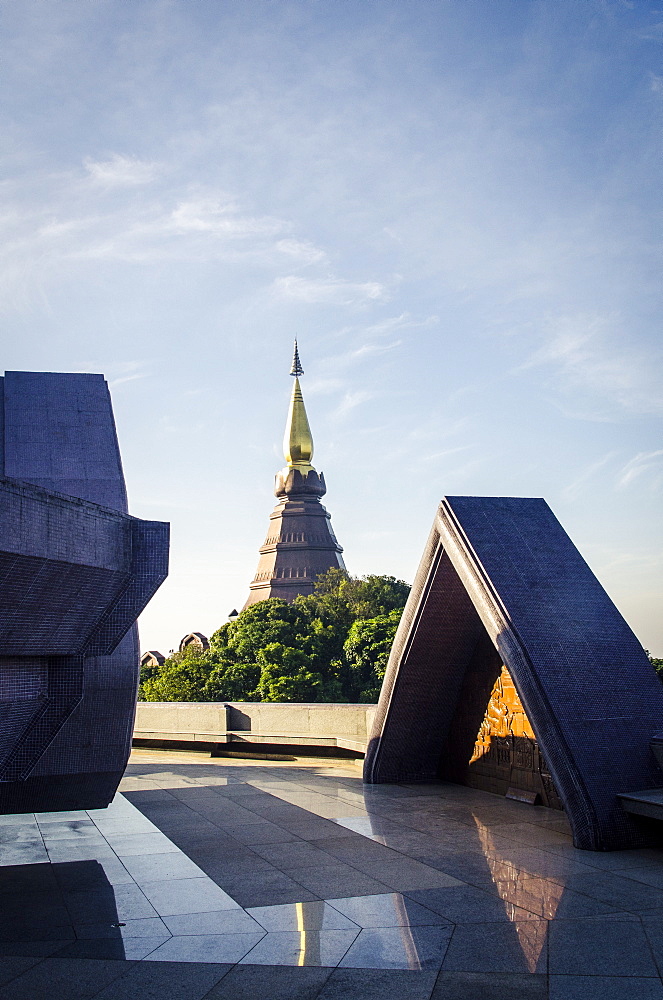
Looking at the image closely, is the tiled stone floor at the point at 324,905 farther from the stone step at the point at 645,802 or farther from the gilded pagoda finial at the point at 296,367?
the gilded pagoda finial at the point at 296,367

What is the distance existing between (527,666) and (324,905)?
3.85 m

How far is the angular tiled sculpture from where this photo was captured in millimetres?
6625

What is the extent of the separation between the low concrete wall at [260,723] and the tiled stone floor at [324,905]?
4584mm

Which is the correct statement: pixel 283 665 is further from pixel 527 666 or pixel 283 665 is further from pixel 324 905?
pixel 324 905

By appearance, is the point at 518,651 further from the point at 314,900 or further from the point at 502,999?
the point at 502,999

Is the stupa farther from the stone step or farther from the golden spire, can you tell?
the stone step

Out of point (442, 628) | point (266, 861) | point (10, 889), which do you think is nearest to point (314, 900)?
point (266, 861)

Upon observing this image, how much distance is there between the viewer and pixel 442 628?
1325 cm

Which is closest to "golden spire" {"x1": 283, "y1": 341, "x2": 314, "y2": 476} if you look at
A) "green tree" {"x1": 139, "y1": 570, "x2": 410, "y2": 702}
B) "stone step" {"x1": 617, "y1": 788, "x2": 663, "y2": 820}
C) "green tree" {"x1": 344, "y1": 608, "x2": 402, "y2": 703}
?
"green tree" {"x1": 139, "y1": 570, "x2": 410, "y2": 702}

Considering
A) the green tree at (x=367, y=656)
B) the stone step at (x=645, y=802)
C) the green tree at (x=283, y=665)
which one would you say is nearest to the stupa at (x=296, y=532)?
the green tree at (x=283, y=665)

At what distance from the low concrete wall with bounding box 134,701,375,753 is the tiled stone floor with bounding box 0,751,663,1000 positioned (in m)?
4.58

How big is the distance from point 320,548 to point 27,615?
1778 inches

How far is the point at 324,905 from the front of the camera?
25.8ft

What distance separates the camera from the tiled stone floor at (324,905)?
616 centimetres
